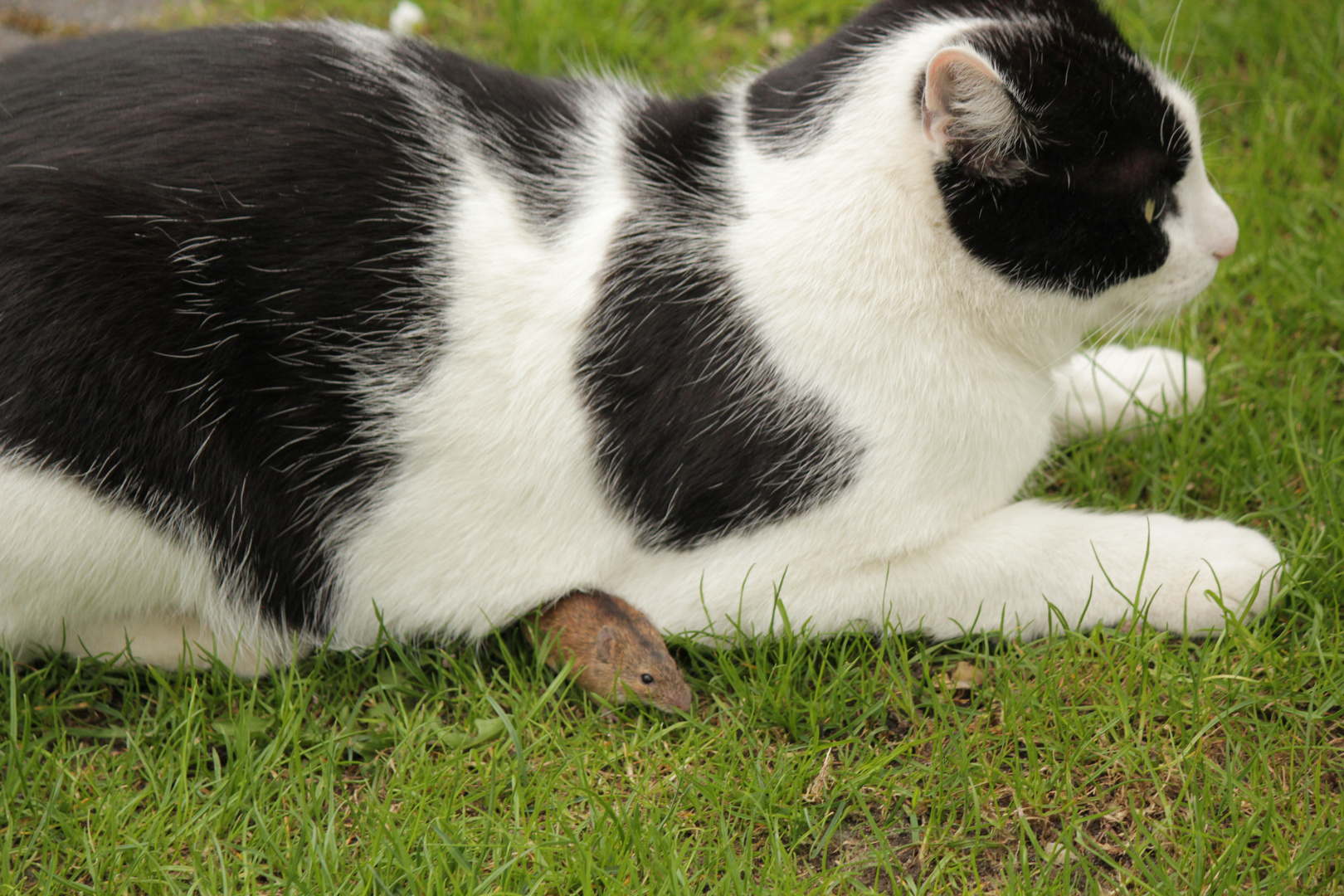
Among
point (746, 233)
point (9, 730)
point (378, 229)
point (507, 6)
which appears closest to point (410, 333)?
point (378, 229)

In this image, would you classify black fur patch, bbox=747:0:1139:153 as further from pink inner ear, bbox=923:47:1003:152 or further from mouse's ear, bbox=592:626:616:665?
mouse's ear, bbox=592:626:616:665

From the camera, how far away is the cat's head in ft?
6.33

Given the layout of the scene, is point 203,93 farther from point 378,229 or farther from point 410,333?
point 410,333

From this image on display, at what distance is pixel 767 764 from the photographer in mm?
2100

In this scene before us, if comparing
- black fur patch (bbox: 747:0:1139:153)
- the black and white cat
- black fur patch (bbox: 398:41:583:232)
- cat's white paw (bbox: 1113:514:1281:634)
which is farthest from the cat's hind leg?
cat's white paw (bbox: 1113:514:1281:634)

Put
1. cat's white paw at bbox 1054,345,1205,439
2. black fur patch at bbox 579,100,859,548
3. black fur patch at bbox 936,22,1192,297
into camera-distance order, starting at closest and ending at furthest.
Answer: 1. black fur patch at bbox 936,22,1192,297
2. black fur patch at bbox 579,100,859,548
3. cat's white paw at bbox 1054,345,1205,439

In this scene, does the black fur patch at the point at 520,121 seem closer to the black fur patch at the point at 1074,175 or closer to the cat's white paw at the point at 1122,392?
the black fur patch at the point at 1074,175

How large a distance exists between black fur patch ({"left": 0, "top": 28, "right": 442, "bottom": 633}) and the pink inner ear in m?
0.87

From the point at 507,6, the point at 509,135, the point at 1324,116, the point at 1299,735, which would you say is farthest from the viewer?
the point at 507,6

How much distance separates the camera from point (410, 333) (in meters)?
2.09

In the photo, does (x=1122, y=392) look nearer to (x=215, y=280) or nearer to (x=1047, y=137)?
(x=1047, y=137)

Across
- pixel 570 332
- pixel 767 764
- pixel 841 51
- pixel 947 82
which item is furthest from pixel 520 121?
pixel 767 764

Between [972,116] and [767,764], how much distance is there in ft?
3.78

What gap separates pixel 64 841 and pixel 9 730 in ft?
0.84
